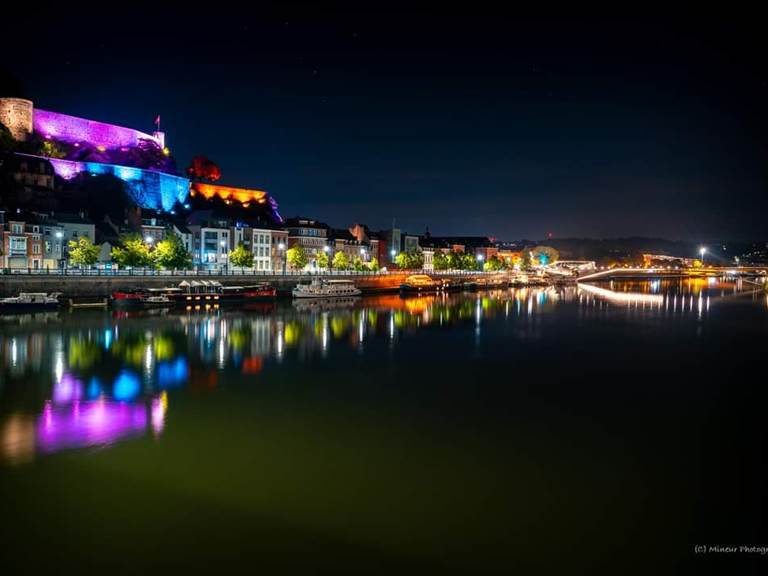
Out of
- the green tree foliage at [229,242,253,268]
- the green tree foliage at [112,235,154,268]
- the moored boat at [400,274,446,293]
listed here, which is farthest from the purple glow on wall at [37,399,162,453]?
the moored boat at [400,274,446,293]

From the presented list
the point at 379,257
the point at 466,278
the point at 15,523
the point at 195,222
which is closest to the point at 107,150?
the point at 195,222

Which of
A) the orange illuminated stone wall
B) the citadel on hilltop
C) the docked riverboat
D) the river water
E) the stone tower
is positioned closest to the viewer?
the river water

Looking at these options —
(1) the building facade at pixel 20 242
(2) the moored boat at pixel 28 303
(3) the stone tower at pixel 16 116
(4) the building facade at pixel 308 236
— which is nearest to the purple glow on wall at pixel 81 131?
(3) the stone tower at pixel 16 116

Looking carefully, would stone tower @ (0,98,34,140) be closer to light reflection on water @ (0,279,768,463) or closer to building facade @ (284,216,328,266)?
building facade @ (284,216,328,266)

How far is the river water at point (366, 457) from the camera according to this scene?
7.36 metres

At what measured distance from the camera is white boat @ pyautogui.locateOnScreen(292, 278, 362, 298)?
4572cm

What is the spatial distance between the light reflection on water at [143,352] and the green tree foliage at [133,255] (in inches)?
477

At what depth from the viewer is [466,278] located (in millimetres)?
74812

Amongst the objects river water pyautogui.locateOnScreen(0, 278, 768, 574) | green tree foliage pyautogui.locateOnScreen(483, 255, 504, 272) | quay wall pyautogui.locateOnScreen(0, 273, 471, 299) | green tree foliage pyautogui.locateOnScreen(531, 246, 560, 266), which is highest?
green tree foliage pyautogui.locateOnScreen(531, 246, 560, 266)

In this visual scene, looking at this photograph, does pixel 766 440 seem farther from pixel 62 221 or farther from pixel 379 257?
pixel 379 257

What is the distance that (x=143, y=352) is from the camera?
20.6 meters

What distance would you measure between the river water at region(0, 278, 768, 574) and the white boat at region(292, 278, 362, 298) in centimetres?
2255

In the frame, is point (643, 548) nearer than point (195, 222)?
Yes

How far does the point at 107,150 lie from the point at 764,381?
225 feet
